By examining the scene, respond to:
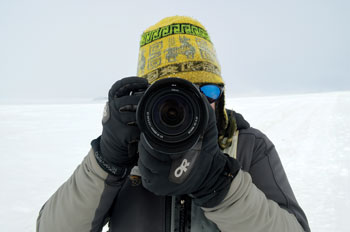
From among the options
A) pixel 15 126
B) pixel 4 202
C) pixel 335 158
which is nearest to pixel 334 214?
pixel 335 158

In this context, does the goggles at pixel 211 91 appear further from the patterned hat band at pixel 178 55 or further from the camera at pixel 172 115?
the camera at pixel 172 115

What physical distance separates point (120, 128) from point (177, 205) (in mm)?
390

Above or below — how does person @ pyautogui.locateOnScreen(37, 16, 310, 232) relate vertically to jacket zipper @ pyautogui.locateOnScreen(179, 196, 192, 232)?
above

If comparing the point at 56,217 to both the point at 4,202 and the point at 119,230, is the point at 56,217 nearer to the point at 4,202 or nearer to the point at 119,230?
the point at 119,230

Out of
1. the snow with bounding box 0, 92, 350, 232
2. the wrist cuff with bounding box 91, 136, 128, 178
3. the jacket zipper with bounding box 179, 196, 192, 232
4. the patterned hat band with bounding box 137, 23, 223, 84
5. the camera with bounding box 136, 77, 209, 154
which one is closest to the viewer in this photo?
the camera with bounding box 136, 77, 209, 154

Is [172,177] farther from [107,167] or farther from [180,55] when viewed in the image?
[180,55]

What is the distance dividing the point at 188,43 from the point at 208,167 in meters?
0.62

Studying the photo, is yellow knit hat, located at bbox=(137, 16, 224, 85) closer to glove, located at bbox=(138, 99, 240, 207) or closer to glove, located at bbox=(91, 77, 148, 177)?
glove, located at bbox=(91, 77, 148, 177)

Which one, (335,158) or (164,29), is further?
(335,158)

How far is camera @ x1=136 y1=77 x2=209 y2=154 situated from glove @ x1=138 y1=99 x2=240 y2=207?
3cm

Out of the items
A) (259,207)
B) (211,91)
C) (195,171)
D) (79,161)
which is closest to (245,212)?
(259,207)

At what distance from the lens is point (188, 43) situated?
1183 mm

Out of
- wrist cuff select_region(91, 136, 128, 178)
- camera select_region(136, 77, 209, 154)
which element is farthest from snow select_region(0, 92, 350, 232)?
camera select_region(136, 77, 209, 154)

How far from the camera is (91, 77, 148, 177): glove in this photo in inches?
33.3
